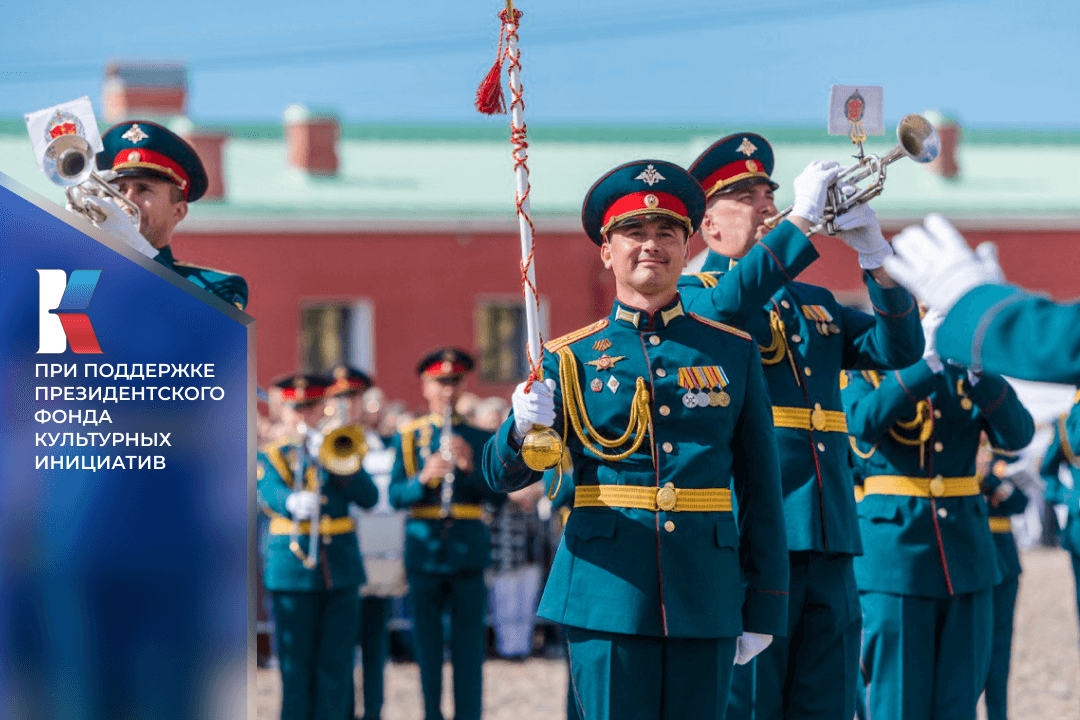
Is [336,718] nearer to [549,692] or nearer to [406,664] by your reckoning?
[549,692]

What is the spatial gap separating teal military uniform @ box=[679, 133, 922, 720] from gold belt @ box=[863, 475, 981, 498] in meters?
1.06

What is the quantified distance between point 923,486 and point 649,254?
94.3 inches

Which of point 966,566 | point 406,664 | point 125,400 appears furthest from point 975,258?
point 406,664

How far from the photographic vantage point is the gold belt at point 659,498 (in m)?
4.27

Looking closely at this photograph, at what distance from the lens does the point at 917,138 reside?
15.4 feet

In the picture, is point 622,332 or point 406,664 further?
point 406,664

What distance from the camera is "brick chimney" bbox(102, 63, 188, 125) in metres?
30.5

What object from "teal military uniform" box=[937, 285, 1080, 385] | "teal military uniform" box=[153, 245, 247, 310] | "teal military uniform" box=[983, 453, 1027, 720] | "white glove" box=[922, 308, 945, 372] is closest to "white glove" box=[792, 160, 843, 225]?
"white glove" box=[922, 308, 945, 372]

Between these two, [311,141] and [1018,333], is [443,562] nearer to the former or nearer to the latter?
[1018,333]

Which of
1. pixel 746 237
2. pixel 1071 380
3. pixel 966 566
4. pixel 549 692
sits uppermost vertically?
pixel 746 237

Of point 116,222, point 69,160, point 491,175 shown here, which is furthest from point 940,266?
point 491,175

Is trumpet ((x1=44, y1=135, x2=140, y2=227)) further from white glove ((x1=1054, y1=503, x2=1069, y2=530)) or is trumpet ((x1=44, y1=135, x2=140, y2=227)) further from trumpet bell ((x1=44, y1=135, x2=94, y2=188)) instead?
white glove ((x1=1054, y1=503, x2=1069, y2=530))

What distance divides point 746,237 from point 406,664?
309 inches

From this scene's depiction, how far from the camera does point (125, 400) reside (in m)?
3.45
